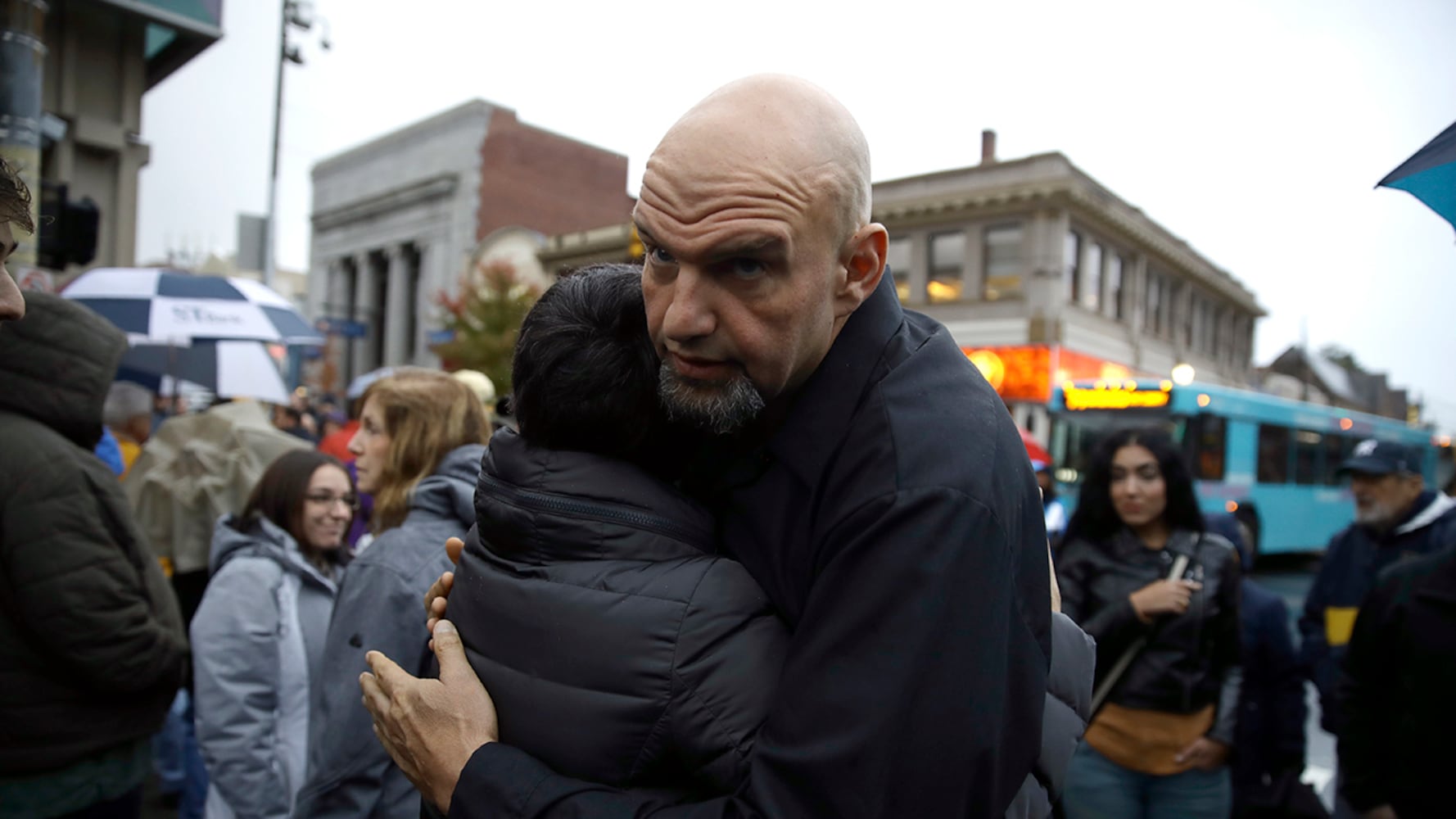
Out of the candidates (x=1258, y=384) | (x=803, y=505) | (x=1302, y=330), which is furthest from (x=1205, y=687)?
(x=1302, y=330)

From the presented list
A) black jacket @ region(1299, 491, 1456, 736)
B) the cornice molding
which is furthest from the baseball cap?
the cornice molding

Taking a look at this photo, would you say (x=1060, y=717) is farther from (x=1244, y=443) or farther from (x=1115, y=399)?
(x=1244, y=443)

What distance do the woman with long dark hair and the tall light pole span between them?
18282 mm

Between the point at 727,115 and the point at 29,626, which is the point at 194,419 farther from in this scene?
the point at 727,115

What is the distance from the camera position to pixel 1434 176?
1840 millimetres

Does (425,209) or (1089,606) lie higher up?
(425,209)

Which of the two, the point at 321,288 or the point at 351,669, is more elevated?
the point at 321,288

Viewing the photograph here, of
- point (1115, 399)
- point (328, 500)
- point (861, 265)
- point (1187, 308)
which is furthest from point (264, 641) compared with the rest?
point (1187, 308)

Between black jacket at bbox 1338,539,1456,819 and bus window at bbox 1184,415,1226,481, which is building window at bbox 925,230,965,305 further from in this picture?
black jacket at bbox 1338,539,1456,819

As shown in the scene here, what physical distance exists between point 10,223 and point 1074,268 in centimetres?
2446

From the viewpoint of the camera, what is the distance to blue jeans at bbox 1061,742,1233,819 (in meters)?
3.37

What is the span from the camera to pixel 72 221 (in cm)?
589

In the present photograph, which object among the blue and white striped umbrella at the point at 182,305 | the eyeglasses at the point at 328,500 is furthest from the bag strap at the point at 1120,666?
the blue and white striped umbrella at the point at 182,305

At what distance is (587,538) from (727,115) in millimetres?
688
